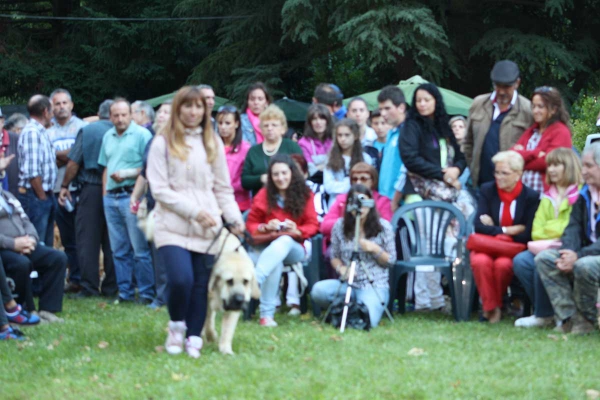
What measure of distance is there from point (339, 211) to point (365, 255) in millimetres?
857

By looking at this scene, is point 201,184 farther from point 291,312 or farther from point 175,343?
point 291,312

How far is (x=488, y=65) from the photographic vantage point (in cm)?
2148

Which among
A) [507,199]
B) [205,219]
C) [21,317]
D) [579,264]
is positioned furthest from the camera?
[21,317]

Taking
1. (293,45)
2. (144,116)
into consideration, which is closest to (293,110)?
(293,45)

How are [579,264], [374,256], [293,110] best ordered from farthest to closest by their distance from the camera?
[293,110] < [374,256] < [579,264]

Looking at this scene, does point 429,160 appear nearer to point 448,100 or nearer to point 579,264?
point 579,264

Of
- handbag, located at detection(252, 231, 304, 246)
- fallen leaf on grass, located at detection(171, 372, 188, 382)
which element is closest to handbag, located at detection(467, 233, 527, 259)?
handbag, located at detection(252, 231, 304, 246)

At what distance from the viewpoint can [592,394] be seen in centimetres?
615

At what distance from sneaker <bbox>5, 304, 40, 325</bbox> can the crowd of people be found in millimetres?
21

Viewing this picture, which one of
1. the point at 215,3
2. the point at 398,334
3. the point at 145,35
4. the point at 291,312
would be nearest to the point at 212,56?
the point at 215,3

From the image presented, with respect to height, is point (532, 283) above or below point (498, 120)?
below

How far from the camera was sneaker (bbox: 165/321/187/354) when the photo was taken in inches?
285

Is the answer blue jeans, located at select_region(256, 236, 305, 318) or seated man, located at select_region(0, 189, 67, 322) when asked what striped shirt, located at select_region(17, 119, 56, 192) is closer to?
seated man, located at select_region(0, 189, 67, 322)

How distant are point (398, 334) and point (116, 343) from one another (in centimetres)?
233
